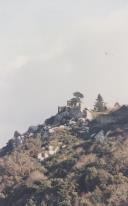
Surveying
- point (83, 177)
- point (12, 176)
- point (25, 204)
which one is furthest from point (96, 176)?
point (12, 176)

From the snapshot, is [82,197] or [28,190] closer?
[82,197]

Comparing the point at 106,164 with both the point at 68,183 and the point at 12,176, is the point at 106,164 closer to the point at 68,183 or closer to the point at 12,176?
the point at 68,183

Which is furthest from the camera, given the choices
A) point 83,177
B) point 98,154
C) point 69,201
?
point 98,154

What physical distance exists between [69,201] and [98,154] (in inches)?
1195

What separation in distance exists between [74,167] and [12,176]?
17.3 m

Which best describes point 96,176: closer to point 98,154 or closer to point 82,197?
point 82,197

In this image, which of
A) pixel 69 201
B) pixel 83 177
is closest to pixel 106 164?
pixel 83 177

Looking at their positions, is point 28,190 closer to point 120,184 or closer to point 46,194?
point 46,194

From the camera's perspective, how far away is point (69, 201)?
164 m

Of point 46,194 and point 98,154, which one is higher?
point 98,154

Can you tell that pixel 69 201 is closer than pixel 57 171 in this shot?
Yes

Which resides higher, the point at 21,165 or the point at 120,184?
the point at 21,165

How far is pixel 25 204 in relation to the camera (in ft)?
566

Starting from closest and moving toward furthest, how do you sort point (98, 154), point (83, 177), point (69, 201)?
point (69, 201)
point (83, 177)
point (98, 154)
